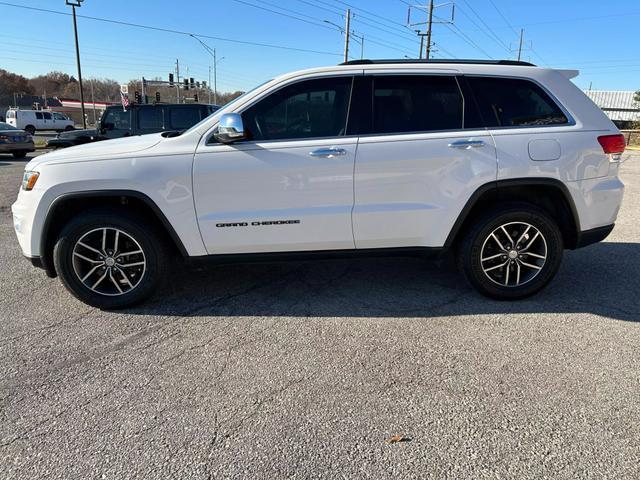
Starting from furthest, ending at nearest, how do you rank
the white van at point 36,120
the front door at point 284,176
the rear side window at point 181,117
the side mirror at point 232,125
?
the white van at point 36,120, the rear side window at point 181,117, the front door at point 284,176, the side mirror at point 232,125

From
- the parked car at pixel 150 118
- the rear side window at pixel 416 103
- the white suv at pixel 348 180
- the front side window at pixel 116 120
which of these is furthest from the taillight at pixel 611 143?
the front side window at pixel 116 120

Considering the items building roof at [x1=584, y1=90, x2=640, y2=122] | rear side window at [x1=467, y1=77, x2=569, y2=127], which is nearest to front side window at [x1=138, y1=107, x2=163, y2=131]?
rear side window at [x1=467, y1=77, x2=569, y2=127]

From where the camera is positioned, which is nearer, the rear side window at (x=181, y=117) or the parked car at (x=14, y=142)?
the rear side window at (x=181, y=117)

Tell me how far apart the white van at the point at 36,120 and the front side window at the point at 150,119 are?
34.8 metres

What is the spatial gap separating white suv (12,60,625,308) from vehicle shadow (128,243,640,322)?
0.88ft

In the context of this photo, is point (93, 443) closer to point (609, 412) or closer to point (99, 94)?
point (609, 412)

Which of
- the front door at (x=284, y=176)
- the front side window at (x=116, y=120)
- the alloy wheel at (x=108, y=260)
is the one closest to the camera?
the front door at (x=284, y=176)

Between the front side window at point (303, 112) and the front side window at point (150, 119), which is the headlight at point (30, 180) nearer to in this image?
the front side window at point (303, 112)

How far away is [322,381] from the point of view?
2.87 m

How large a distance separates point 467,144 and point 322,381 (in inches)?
85.1

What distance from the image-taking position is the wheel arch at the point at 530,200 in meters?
3.77

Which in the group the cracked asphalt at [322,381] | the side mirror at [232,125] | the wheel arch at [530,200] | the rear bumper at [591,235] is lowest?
the cracked asphalt at [322,381]

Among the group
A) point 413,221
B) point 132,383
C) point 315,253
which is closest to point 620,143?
point 413,221

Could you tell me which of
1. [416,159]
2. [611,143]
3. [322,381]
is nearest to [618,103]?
[611,143]
